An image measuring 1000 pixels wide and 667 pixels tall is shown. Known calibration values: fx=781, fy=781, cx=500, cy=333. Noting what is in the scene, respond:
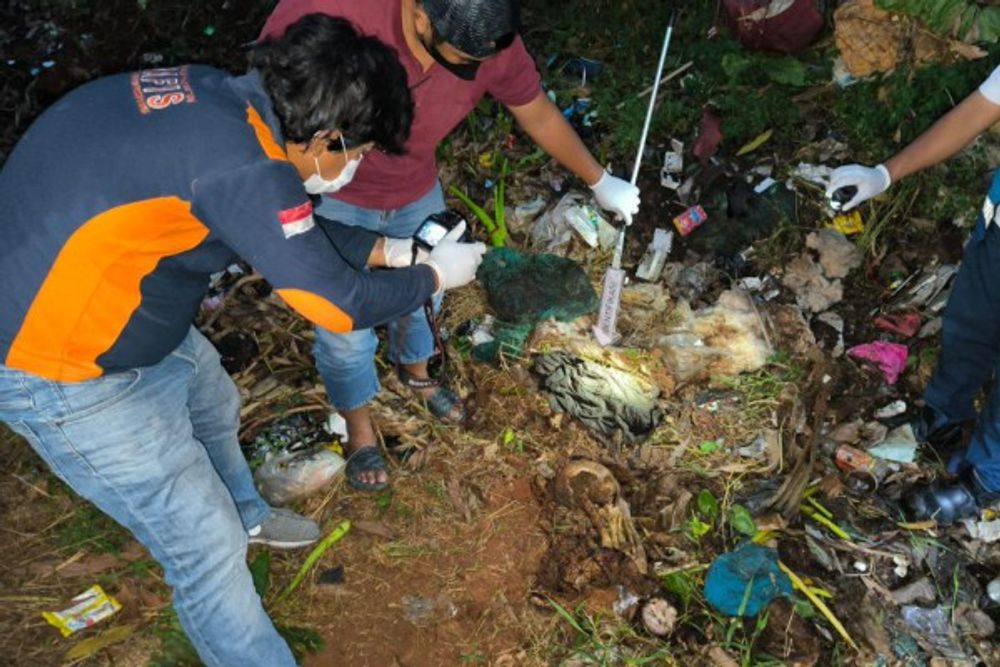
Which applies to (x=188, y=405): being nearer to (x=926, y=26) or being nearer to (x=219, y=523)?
(x=219, y=523)

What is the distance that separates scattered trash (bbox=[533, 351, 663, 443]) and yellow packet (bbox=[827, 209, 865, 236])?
1.34 meters

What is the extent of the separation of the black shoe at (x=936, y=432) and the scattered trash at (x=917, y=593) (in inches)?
25.0

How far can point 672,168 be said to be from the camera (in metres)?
4.16

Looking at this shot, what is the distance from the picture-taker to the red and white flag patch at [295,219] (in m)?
1.69

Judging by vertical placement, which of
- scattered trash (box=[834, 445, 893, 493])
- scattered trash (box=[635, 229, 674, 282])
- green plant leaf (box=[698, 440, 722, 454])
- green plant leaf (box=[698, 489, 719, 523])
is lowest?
scattered trash (box=[834, 445, 893, 493])

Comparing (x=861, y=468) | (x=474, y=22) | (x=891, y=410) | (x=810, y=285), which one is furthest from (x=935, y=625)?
(x=474, y=22)

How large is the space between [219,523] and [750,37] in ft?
11.7

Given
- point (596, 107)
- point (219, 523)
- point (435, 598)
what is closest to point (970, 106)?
point (596, 107)

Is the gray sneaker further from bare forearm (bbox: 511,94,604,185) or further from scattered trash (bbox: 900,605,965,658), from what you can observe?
scattered trash (bbox: 900,605,965,658)

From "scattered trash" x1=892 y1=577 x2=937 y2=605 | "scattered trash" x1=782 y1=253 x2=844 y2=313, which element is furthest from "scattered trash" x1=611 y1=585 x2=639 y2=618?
"scattered trash" x1=782 y1=253 x2=844 y2=313

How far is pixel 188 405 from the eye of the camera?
7.95 ft

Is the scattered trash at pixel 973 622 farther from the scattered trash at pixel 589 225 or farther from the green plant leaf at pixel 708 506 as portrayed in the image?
the scattered trash at pixel 589 225

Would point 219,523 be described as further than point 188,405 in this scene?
No

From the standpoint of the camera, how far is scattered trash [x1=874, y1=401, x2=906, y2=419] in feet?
11.3
